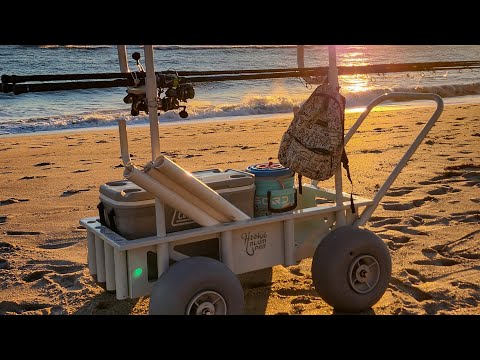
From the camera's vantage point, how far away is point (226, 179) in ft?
12.4

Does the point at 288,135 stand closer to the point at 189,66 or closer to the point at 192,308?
the point at 192,308

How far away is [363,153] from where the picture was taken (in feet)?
28.7

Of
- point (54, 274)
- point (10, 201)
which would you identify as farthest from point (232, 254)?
point (10, 201)

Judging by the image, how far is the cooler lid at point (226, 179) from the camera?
371 centimetres

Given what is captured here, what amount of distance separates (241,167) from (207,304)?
15.9 feet

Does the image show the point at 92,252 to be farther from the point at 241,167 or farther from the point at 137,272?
the point at 241,167

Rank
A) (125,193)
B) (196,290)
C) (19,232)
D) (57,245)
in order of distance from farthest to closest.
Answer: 1. (19,232)
2. (57,245)
3. (125,193)
4. (196,290)

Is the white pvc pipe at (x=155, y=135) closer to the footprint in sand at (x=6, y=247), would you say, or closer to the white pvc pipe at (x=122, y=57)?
the white pvc pipe at (x=122, y=57)

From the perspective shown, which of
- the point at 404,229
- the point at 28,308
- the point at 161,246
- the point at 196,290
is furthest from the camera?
the point at 404,229

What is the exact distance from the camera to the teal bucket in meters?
3.88

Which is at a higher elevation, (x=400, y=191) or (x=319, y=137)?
(x=319, y=137)

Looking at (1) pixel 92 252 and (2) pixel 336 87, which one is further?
(1) pixel 92 252
